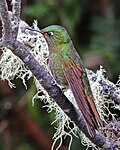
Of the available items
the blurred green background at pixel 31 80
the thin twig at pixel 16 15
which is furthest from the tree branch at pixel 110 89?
the blurred green background at pixel 31 80

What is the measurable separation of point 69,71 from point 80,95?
47 millimetres

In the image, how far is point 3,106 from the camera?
184 cm

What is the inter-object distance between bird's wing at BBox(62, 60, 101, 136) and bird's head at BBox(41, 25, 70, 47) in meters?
0.04

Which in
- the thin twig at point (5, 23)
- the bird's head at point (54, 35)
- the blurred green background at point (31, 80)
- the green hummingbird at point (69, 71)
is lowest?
the thin twig at point (5, 23)

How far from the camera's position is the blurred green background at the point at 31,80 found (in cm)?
181

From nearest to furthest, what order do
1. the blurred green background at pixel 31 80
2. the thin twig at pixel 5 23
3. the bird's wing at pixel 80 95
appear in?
1. the thin twig at pixel 5 23
2. the bird's wing at pixel 80 95
3. the blurred green background at pixel 31 80

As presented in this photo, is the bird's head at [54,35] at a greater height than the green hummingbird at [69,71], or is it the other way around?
the bird's head at [54,35]

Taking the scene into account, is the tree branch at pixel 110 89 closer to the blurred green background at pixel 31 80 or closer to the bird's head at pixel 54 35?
the bird's head at pixel 54 35

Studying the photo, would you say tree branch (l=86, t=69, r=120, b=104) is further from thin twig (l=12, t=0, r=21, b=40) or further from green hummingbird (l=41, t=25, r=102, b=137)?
thin twig (l=12, t=0, r=21, b=40)

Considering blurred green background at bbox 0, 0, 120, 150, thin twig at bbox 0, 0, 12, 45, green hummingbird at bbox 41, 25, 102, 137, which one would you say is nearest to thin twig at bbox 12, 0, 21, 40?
thin twig at bbox 0, 0, 12, 45

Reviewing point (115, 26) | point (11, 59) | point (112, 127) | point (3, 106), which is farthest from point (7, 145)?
point (112, 127)

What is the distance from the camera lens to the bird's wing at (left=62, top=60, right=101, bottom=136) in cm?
80

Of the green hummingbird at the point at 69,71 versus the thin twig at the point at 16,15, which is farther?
the green hummingbird at the point at 69,71

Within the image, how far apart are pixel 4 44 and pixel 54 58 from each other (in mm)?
180
